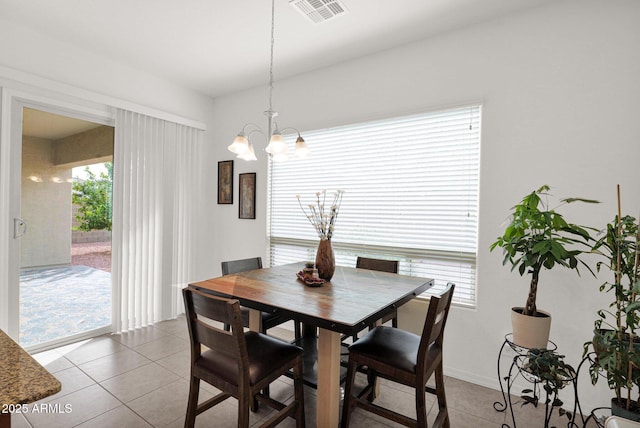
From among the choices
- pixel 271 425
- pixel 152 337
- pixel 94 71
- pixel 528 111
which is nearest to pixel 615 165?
pixel 528 111

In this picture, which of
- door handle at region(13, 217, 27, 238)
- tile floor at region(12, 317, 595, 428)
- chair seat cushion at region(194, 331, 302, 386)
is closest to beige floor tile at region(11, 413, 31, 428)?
tile floor at region(12, 317, 595, 428)

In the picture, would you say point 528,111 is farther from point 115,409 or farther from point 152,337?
point 152,337

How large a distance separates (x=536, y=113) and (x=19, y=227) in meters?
4.37

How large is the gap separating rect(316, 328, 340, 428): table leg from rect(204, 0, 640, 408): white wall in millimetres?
1404

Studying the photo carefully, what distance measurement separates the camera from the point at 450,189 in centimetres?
274

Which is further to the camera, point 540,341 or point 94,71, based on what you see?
point 94,71

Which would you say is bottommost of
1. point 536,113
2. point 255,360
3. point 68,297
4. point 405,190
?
point 68,297

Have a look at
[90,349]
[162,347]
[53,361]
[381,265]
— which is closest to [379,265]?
[381,265]

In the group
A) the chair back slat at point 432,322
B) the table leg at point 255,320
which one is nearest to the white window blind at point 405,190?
the chair back slat at point 432,322

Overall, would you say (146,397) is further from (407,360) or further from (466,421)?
(466,421)

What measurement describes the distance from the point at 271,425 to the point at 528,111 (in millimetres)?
2698

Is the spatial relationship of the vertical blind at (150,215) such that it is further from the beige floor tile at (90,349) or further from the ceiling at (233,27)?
the ceiling at (233,27)

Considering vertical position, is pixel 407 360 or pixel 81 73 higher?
pixel 81 73

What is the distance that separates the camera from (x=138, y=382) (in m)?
2.50
